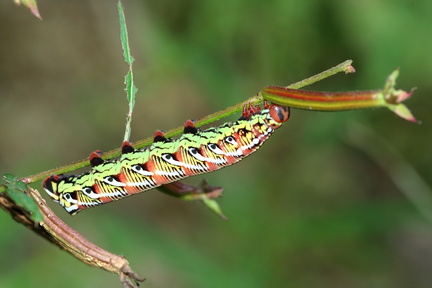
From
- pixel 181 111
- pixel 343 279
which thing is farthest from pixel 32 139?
pixel 343 279

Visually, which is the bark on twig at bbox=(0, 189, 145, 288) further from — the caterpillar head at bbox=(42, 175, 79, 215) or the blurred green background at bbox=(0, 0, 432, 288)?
the blurred green background at bbox=(0, 0, 432, 288)

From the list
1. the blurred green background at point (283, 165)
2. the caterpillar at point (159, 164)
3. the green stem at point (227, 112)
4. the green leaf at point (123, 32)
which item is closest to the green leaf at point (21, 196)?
the green stem at point (227, 112)

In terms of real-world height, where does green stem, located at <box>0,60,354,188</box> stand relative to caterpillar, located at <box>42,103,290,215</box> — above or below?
below

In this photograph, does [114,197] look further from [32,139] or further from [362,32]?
[32,139]

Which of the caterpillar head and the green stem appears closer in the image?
the green stem

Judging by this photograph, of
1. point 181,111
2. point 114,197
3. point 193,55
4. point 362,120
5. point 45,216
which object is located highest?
point 181,111

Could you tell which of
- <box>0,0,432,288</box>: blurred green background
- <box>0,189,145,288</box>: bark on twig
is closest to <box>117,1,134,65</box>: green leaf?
<box>0,189,145,288</box>: bark on twig
